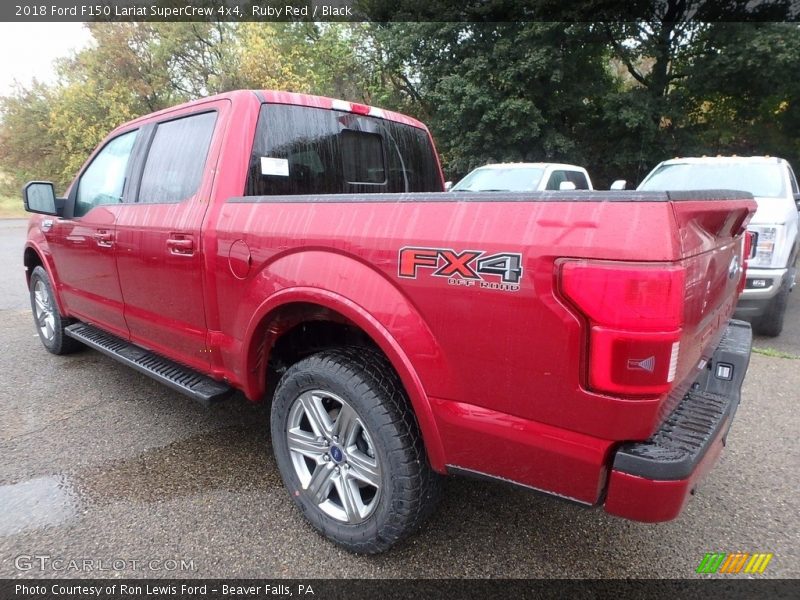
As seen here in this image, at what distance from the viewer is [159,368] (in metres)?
2.98

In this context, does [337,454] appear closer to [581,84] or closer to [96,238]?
[96,238]

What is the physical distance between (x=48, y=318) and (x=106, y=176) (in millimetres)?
1847

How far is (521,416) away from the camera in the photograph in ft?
5.12

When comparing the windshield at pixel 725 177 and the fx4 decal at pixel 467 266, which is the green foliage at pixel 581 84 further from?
the fx4 decal at pixel 467 266

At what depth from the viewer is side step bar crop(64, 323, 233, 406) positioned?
2.60 meters

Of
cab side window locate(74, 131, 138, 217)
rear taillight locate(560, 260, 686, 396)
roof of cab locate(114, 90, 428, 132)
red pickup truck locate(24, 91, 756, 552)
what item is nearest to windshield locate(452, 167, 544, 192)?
roof of cab locate(114, 90, 428, 132)

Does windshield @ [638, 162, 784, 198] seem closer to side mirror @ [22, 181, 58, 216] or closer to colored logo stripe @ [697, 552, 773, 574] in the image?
colored logo stripe @ [697, 552, 773, 574]

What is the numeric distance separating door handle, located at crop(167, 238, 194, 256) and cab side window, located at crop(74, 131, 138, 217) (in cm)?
92

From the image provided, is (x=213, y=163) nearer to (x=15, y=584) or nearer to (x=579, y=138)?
(x=15, y=584)

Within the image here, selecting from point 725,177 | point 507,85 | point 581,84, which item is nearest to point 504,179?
point 725,177

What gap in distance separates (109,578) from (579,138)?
68.3 ft

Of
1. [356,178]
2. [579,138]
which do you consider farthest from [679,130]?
[356,178]

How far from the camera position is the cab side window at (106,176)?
130 inches

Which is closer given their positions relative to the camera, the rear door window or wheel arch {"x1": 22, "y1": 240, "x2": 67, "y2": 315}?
the rear door window
